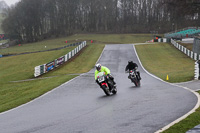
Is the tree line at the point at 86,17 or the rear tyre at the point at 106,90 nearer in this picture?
the rear tyre at the point at 106,90

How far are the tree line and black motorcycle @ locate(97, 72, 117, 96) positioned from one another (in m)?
88.9

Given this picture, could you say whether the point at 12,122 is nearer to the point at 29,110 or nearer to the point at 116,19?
the point at 29,110

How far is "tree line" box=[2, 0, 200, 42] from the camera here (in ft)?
349

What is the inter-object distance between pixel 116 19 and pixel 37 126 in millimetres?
106388

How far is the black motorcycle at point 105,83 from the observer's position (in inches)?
553

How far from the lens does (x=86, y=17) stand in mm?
118750

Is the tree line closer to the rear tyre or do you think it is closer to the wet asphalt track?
the rear tyre

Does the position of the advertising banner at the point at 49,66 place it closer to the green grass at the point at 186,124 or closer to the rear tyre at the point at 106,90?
the rear tyre at the point at 106,90

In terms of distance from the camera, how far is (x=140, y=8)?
359 feet

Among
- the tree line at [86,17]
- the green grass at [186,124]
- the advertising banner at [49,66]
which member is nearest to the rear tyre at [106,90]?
the green grass at [186,124]

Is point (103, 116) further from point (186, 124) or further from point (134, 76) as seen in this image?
point (134, 76)

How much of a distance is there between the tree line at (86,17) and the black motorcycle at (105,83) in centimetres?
8893

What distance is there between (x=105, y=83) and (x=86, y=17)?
10744cm

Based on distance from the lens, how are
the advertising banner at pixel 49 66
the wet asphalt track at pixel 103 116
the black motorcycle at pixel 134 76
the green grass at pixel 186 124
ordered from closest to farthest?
the green grass at pixel 186 124, the wet asphalt track at pixel 103 116, the black motorcycle at pixel 134 76, the advertising banner at pixel 49 66
